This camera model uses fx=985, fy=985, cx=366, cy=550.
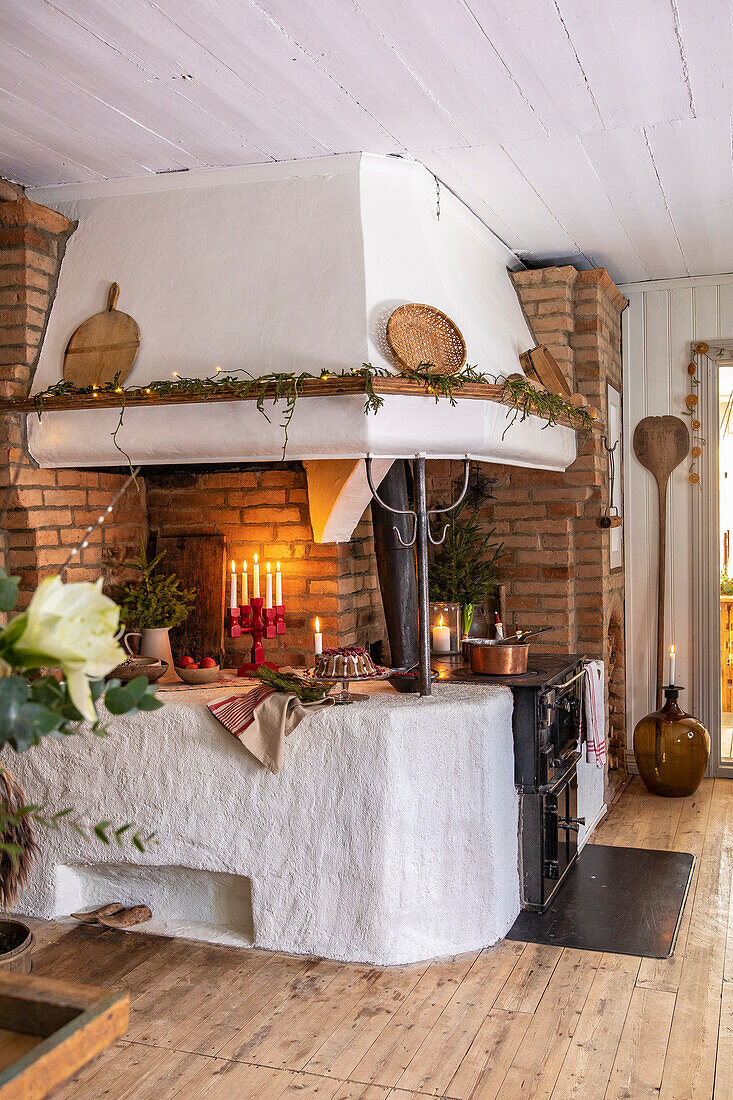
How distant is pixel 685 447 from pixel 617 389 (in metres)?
0.49

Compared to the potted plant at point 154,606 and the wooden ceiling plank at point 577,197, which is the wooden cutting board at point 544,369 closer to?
the wooden ceiling plank at point 577,197

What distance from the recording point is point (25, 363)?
3.63m

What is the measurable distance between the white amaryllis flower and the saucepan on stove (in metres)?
2.87

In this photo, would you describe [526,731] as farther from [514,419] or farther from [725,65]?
[725,65]

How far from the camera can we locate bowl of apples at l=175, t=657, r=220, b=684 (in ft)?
12.5

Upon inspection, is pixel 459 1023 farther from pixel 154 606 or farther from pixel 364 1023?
pixel 154 606

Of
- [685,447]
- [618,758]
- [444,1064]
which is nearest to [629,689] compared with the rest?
[618,758]

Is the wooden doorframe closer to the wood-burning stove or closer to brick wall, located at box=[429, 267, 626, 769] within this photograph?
brick wall, located at box=[429, 267, 626, 769]

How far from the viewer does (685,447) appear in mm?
5363

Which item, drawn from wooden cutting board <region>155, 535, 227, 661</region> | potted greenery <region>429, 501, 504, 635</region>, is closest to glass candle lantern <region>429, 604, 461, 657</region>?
potted greenery <region>429, 501, 504, 635</region>

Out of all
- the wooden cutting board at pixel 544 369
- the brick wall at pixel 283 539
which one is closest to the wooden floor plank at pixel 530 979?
the brick wall at pixel 283 539

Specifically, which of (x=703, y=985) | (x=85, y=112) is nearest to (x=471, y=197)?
(x=85, y=112)

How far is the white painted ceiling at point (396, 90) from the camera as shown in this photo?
2.47 meters

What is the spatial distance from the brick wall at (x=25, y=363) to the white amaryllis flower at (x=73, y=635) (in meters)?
2.79
